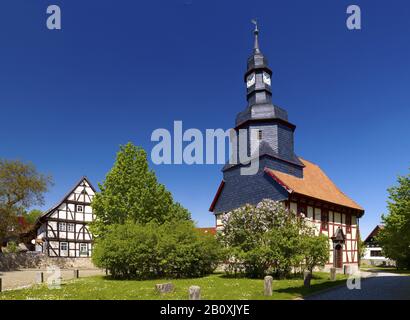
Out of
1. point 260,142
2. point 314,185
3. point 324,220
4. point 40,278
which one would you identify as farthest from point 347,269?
point 40,278

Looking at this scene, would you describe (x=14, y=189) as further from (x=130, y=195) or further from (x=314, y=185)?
(x=314, y=185)

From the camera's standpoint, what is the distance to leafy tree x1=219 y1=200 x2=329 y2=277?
23656mm

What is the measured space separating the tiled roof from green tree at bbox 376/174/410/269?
3760mm

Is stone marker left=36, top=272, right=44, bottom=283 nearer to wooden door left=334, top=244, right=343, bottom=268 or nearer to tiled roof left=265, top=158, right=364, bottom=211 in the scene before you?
tiled roof left=265, top=158, right=364, bottom=211

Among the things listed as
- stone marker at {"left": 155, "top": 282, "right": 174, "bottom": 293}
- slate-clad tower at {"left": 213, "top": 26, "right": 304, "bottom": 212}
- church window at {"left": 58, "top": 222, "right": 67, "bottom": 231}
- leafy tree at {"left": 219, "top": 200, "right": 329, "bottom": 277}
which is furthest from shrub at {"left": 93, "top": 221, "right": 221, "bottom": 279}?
church window at {"left": 58, "top": 222, "right": 67, "bottom": 231}

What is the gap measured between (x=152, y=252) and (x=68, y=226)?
86.2ft

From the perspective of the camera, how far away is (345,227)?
37.0 meters

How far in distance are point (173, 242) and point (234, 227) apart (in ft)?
15.1

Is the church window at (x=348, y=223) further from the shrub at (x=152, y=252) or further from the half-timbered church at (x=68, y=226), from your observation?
the half-timbered church at (x=68, y=226)

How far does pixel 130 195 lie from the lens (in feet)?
108
